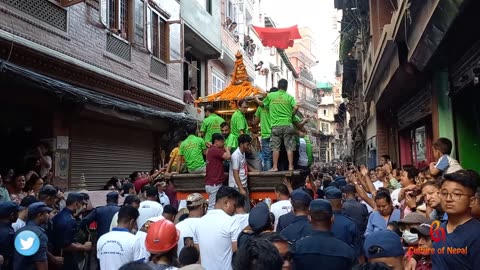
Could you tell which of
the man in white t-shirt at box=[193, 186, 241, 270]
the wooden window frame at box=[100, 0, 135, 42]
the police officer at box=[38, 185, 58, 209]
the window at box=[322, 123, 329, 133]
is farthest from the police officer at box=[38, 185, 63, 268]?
the window at box=[322, 123, 329, 133]

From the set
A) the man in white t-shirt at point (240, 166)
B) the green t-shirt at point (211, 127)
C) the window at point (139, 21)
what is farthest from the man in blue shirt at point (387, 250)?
the window at point (139, 21)

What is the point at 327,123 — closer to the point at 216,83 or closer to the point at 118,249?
the point at 216,83

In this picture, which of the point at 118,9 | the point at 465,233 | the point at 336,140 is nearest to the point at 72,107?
the point at 118,9

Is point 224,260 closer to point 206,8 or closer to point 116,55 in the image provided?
point 116,55

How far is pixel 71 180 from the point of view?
11328 mm

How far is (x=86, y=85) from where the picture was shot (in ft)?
38.0

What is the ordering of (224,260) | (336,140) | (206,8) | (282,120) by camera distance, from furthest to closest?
(336,140) < (206,8) < (282,120) < (224,260)

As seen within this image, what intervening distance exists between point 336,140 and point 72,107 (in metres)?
67.6

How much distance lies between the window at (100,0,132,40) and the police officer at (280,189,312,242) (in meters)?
9.51

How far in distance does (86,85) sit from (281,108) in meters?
5.58

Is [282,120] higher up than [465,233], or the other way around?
[282,120]

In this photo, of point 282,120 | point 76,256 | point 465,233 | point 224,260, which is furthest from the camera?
point 282,120

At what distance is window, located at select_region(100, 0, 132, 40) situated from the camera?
42.7ft

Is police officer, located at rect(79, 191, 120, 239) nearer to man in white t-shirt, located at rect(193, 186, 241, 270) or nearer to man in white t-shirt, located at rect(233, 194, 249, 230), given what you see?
man in white t-shirt, located at rect(233, 194, 249, 230)
